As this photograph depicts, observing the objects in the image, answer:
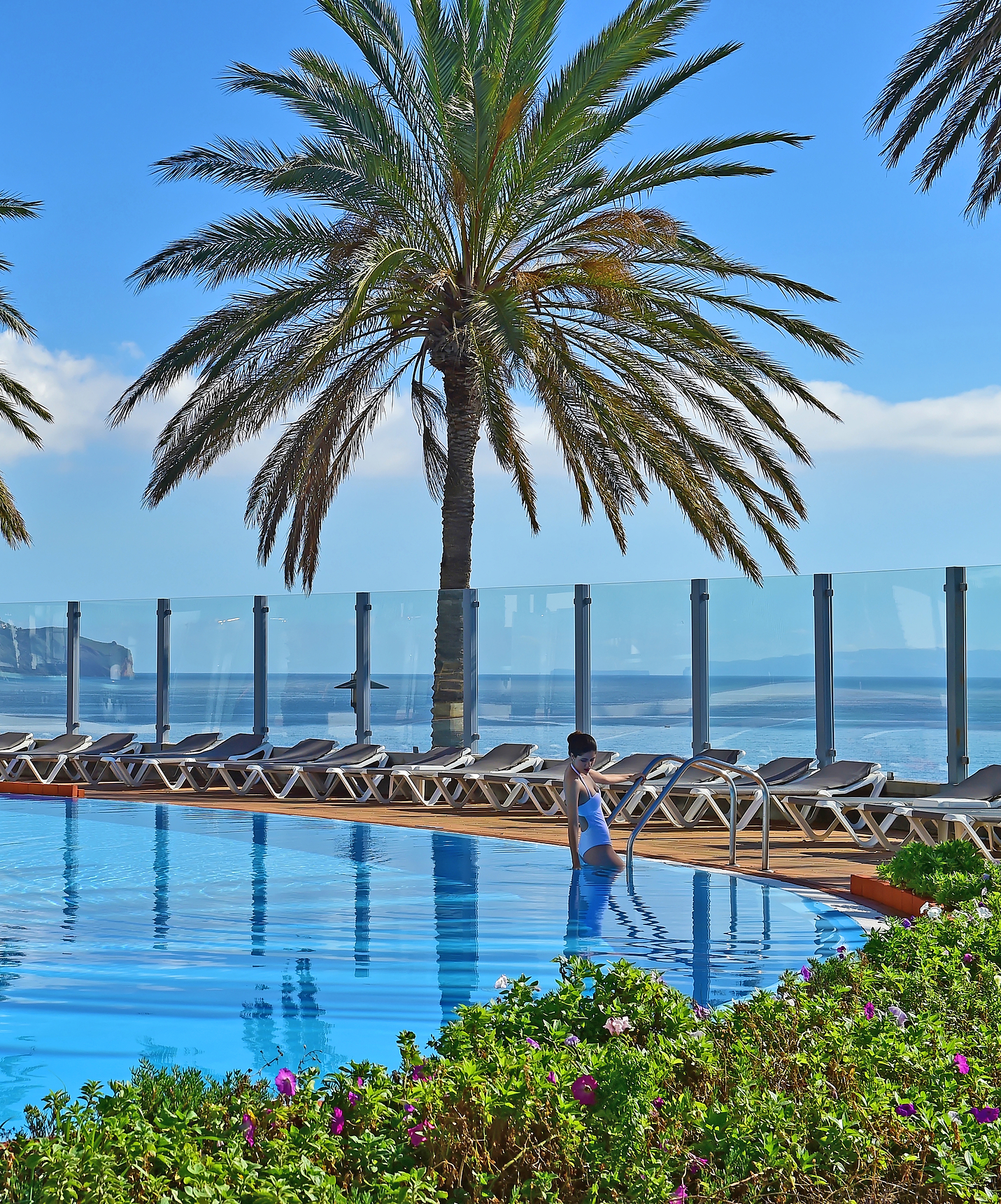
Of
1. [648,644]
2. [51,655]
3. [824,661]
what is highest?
[648,644]

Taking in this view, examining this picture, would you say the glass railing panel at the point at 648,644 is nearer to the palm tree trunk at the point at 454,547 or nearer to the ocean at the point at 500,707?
the ocean at the point at 500,707

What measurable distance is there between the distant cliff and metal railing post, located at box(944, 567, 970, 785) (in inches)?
525

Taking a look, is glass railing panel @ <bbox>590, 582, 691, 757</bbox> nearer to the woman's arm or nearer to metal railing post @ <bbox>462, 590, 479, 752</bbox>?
metal railing post @ <bbox>462, 590, 479, 752</bbox>

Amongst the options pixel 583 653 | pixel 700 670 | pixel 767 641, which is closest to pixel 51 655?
pixel 583 653

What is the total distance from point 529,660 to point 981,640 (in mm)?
6118

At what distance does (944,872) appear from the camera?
26.3 feet

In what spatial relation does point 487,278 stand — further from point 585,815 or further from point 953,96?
point 585,815

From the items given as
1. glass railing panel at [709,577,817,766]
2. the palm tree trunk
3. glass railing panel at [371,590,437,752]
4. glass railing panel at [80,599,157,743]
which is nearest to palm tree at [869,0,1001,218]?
glass railing panel at [709,577,817,766]

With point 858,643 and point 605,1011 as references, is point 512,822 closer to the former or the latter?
point 858,643

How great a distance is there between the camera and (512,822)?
552 inches

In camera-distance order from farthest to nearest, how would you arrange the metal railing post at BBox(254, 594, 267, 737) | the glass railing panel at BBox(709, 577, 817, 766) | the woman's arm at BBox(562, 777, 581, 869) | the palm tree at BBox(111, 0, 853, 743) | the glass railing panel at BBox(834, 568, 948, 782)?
1. the metal railing post at BBox(254, 594, 267, 737)
2. the glass railing panel at BBox(709, 577, 817, 766)
3. the glass railing panel at BBox(834, 568, 948, 782)
4. the palm tree at BBox(111, 0, 853, 743)
5. the woman's arm at BBox(562, 777, 581, 869)

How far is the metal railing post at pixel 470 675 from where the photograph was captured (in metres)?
17.4

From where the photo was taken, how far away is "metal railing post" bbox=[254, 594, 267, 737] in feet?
63.6

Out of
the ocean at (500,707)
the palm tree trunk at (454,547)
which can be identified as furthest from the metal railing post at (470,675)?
the ocean at (500,707)
